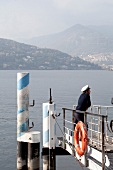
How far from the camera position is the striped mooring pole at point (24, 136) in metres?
12.9

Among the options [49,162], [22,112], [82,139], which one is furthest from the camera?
[49,162]

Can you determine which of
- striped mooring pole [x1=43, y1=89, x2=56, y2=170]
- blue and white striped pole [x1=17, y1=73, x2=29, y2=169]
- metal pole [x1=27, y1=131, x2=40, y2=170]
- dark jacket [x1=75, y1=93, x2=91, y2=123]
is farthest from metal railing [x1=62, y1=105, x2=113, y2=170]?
blue and white striped pole [x1=17, y1=73, x2=29, y2=169]

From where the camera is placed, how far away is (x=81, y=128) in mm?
10945

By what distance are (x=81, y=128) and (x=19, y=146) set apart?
3158mm

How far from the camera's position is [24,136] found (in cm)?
1305

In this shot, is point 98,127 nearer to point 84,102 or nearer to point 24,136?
point 84,102

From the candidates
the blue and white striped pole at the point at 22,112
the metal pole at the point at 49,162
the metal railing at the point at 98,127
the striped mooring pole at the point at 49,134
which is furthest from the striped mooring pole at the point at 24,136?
the metal railing at the point at 98,127

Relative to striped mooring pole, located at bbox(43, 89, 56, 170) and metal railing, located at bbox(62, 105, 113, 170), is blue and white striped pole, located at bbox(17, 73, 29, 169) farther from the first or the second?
metal railing, located at bbox(62, 105, 113, 170)

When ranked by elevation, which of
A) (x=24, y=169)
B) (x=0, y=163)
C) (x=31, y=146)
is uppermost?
(x=31, y=146)

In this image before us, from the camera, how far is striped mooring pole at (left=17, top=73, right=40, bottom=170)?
12.9 m

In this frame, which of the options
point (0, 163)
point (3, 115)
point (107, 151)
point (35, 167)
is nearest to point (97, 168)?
point (107, 151)

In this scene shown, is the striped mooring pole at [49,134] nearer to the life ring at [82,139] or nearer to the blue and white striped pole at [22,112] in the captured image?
the blue and white striped pole at [22,112]

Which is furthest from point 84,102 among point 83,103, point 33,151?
point 33,151

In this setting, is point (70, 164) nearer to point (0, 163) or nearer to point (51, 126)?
point (0, 163)
